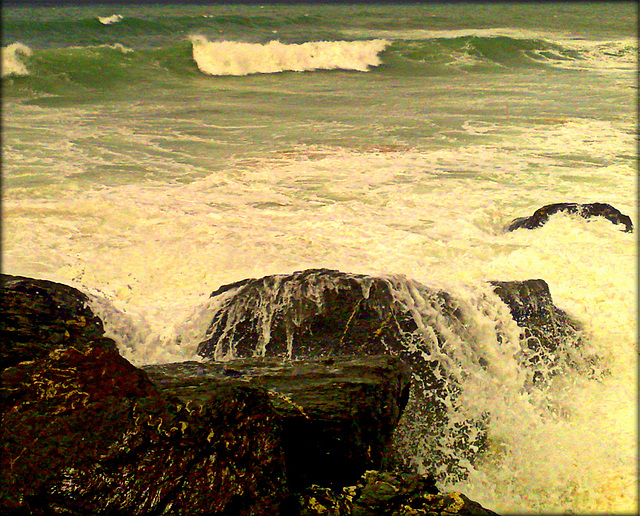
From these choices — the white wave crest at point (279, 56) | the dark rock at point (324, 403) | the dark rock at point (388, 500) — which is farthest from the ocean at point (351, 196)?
the dark rock at point (388, 500)

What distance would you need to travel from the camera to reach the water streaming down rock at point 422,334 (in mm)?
4996

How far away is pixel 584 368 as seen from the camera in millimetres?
5566

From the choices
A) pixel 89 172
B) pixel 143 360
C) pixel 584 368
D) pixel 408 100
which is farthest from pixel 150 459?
pixel 408 100

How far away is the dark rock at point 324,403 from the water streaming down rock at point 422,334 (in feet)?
2.93

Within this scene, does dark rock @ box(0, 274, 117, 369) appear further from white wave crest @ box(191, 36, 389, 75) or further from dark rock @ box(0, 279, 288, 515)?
white wave crest @ box(191, 36, 389, 75)

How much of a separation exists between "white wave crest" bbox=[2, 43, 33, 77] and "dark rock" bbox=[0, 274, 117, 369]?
1687cm

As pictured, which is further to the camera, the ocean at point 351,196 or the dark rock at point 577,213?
the dark rock at point 577,213

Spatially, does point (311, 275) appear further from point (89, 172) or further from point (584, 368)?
point (89, 172)

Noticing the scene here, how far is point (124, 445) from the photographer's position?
9.32ft

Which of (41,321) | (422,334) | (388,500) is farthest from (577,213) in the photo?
(41,321)

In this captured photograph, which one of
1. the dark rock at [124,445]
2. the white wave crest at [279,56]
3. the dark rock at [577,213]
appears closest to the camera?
the dark rock at [124,445]

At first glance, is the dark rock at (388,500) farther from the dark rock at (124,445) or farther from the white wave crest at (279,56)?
the white wave crest at (279,56)

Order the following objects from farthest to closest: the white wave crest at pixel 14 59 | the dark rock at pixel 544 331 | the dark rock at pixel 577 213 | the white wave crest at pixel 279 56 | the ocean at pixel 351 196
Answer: the white wave crest at pixel 279 56
the white wave crest at pixel 14 59
the dark rock at pixel 577 213
the dark rock at pixel 544 331
the ocean at pixel 351 196

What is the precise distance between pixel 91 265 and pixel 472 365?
3994mm
